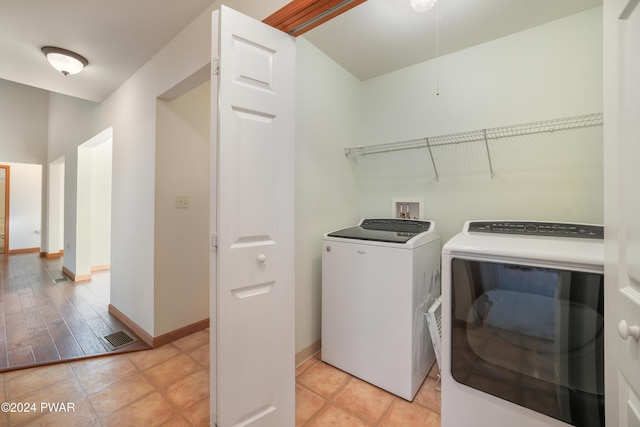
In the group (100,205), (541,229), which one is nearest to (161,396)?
(541,229)

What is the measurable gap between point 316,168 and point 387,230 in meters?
0.72

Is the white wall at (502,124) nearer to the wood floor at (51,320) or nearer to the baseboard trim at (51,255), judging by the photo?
the wood floor at (51,320)

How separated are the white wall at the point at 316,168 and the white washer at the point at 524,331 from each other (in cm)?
100

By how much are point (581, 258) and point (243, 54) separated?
1559 millimetres

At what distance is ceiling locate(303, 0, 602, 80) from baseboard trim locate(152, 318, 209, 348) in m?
2.61

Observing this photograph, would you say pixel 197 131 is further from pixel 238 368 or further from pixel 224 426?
pixel 224 426

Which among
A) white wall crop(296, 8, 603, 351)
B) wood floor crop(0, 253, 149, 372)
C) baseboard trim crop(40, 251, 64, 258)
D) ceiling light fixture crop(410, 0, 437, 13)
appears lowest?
wood floor crop(0, 253, 149, 372)

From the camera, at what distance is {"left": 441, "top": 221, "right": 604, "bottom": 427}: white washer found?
926 millimetres

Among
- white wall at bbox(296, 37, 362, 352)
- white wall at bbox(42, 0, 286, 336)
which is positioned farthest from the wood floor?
white wall at bbox(296, 37, 362, 352)

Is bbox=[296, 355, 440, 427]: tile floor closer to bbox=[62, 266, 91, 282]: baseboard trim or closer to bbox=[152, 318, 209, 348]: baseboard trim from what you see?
bbox=[152, 318, 209, 348]: baseboard trim

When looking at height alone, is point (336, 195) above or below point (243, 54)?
below

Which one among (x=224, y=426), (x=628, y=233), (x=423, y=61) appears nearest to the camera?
(x=628, y=233)

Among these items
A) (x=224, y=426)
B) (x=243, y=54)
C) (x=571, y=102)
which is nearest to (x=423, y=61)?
(x=571, y=102)

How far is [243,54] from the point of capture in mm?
1139
